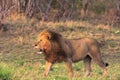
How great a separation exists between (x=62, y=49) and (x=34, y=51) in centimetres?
583

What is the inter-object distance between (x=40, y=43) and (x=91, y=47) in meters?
1.84

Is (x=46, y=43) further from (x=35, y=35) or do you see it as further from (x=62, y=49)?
(x=35, y=35)

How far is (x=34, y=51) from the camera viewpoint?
57.6ft

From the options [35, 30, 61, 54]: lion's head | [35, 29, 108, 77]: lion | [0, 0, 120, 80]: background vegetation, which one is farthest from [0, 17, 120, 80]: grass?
[35, 30, 61, 54]: lion's head

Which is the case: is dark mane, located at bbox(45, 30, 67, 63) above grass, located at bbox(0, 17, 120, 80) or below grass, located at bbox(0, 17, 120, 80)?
above

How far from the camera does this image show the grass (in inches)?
456

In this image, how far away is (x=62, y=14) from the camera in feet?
92.3

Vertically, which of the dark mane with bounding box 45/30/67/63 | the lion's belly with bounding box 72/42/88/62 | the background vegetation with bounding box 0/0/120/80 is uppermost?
the dark mane with bounding box 45/30/67/63

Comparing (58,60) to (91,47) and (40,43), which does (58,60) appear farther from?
(91,47)

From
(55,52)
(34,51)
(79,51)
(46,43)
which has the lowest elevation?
(34,51)

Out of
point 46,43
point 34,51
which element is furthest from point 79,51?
point 34,51

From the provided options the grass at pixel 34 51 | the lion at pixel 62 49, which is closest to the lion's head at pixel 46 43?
the lion at pixel 62 49

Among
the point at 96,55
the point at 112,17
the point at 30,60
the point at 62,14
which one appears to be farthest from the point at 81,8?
the point at 96,55

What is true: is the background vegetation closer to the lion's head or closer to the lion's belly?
the lion's belly
